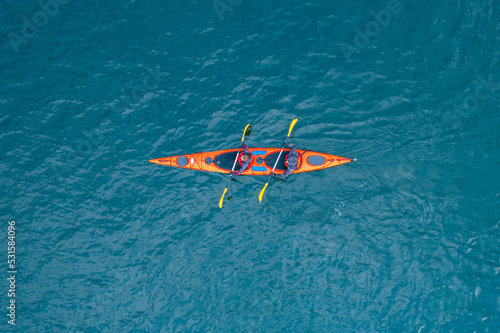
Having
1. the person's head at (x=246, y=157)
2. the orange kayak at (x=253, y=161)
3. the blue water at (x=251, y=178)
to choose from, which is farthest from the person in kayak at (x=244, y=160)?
the blue water at (x=251, y=178)

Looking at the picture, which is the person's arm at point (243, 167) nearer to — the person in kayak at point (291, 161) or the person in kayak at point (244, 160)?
the person in kayak at point (244, 160)

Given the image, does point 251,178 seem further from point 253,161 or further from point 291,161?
point 291,161

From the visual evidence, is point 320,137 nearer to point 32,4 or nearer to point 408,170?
point 408,170

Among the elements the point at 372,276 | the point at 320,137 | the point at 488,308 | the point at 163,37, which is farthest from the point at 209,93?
the point at 488,308

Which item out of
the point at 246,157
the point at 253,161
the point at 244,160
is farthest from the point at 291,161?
the point at 244,160

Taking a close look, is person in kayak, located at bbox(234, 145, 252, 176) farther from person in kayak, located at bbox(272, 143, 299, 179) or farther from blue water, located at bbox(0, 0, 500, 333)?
person in kayak, located at bbox(272, 143, 299, 179)

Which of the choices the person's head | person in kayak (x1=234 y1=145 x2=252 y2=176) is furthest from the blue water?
the person's head
